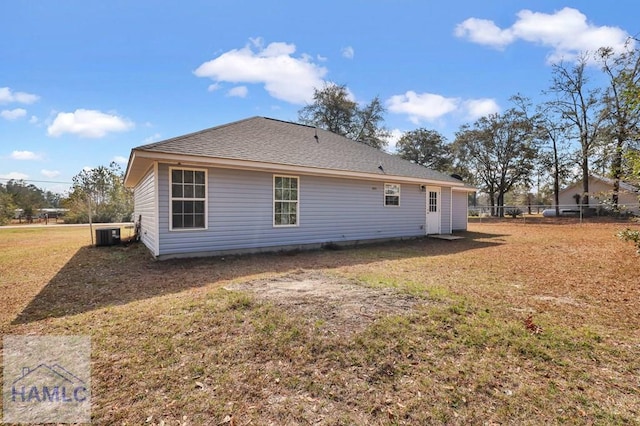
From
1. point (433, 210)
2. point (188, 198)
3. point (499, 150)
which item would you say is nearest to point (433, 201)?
point (433, 210)

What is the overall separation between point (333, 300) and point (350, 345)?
112 centimetres

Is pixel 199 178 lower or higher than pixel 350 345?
higher

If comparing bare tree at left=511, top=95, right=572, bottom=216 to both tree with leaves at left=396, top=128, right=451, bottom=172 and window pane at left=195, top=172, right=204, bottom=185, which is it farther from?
window pane at left=195, top=172, right=204, bottom=185

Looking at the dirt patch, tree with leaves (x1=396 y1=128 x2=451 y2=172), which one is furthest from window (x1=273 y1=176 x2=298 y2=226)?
tree with leaves (x1=396 y1=128 x2=451 y2=172)

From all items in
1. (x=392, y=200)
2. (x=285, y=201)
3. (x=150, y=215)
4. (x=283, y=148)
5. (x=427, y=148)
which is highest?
(x=427, y=148)

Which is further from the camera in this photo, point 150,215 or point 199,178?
point 150,215

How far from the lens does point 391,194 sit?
37.4 ft

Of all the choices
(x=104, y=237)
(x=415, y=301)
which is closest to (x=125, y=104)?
(x=104, y=237)

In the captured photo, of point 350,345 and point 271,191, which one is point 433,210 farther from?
point 350,345

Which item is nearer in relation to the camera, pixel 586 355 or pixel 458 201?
pixel 586 355

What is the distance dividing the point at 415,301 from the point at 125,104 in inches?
634

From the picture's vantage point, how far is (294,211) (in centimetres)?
898

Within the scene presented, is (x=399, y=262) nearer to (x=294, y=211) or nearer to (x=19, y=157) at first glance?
(x=294, y=211)

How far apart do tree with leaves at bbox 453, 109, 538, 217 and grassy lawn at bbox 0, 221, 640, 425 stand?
2826 cm
